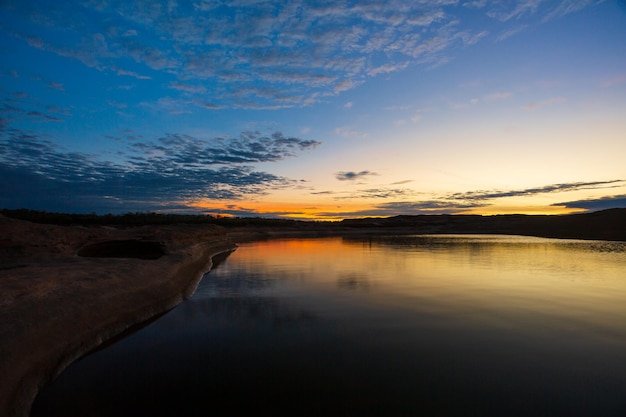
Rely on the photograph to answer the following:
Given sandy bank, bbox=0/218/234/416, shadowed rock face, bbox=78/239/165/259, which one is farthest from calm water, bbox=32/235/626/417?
shadowed rock face, bbox=78/239/165/259

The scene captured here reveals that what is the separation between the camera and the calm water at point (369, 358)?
4.81 m

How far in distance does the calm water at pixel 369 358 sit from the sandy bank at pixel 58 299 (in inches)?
17.0

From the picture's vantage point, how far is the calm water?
481 cm

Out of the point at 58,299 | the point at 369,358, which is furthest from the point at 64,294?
the point at 369,358

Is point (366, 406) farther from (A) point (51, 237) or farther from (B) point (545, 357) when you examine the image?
(A) point (51, 237)

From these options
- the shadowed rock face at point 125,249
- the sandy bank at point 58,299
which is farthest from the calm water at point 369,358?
the shadowed rock face at point 125,249

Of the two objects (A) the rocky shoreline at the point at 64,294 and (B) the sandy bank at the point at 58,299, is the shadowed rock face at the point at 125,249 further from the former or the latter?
(B) the sandy bank at the point at 58,299

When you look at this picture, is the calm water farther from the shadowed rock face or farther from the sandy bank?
the shadowed rock face

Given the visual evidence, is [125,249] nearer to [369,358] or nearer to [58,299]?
[58,299]

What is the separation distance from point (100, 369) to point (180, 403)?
7.23ft

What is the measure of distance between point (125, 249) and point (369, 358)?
53.2 feet

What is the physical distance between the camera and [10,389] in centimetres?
486

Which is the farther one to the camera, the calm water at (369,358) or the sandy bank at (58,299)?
the sandy bank at (58,299)

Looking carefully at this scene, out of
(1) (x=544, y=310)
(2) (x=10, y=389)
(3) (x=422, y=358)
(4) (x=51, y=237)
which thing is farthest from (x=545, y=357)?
(4) (x=51, y=237)
